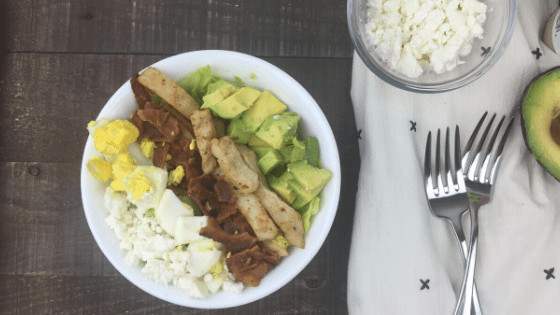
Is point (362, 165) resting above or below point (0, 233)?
above

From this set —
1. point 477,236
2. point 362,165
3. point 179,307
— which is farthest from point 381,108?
point 179,307

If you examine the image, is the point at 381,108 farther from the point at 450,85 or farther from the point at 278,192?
the point at 278,192

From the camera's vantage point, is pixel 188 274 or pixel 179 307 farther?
pixel 179 307

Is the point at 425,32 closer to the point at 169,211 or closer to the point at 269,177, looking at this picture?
the point at 269,177

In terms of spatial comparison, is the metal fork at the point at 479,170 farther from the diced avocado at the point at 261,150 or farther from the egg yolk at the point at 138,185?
the egg yolk at the point at 138,185

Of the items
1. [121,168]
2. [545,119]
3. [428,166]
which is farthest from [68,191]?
[545,119]
